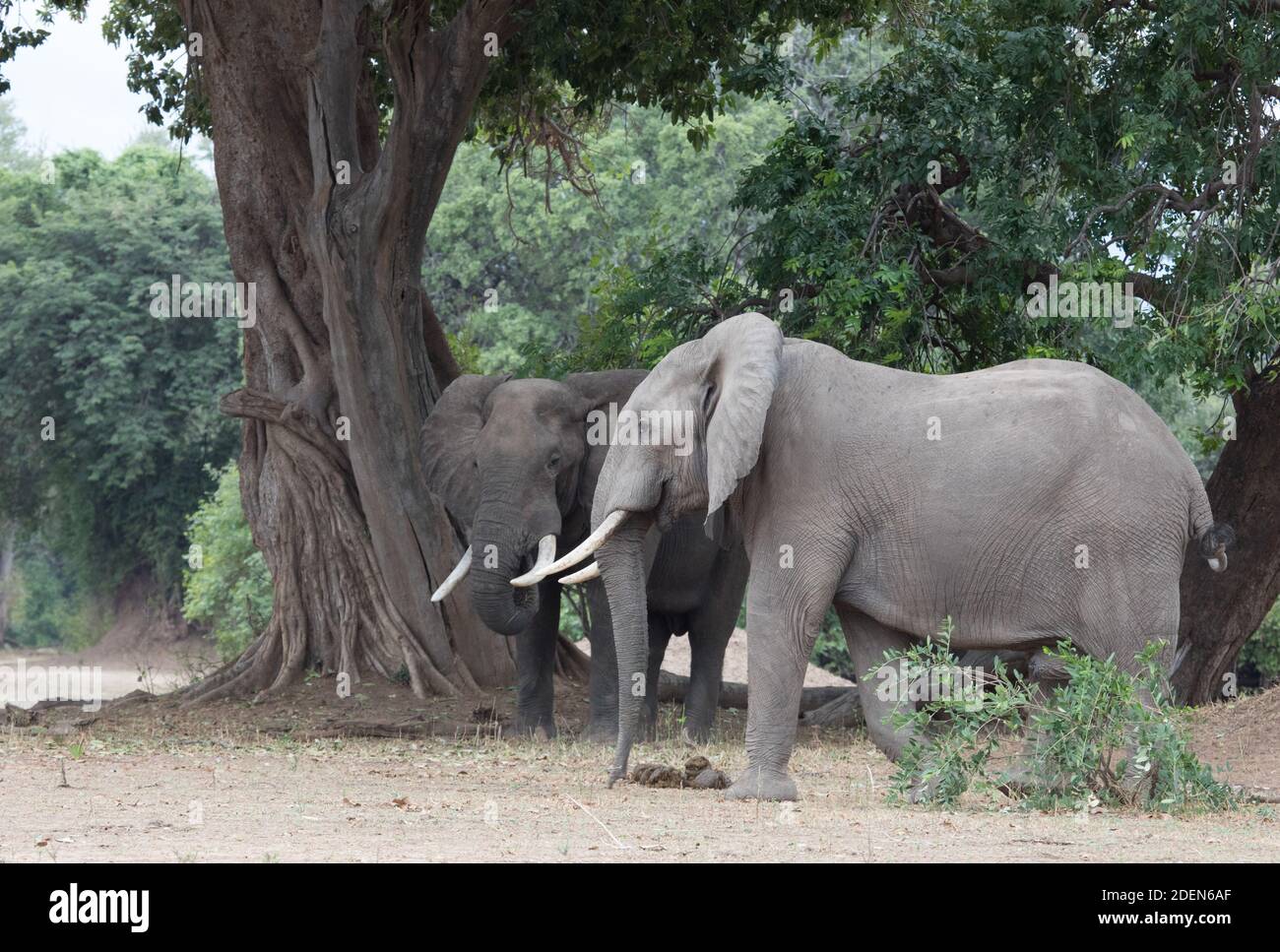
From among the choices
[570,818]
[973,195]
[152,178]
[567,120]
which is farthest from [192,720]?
[152,178]

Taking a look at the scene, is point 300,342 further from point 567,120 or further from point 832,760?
point 567,120

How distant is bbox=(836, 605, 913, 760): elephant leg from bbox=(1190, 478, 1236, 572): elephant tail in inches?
62.4

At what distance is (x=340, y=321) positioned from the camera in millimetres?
14203

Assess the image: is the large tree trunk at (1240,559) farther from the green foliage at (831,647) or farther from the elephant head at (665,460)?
the green foliage at (831,647)

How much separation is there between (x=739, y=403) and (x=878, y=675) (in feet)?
5.27

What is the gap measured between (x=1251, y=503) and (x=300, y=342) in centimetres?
824

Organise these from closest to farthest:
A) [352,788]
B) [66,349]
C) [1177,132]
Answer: [352,788] < [1177,132] < [66,349]

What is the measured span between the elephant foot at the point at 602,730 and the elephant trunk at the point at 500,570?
929 millimetres

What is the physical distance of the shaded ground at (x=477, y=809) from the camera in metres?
6.63

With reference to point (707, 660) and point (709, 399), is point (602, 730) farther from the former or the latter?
point (709, 399)

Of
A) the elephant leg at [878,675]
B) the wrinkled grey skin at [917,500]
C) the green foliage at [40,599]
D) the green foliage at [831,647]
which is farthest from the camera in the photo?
the green foliage at [40,599]

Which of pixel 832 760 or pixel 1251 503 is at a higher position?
pixel 1251 503

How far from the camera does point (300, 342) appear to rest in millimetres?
14938

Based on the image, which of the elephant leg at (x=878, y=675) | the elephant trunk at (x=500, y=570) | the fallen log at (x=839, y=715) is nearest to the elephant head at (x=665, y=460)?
the elephant leg at (x=878, y=675)
